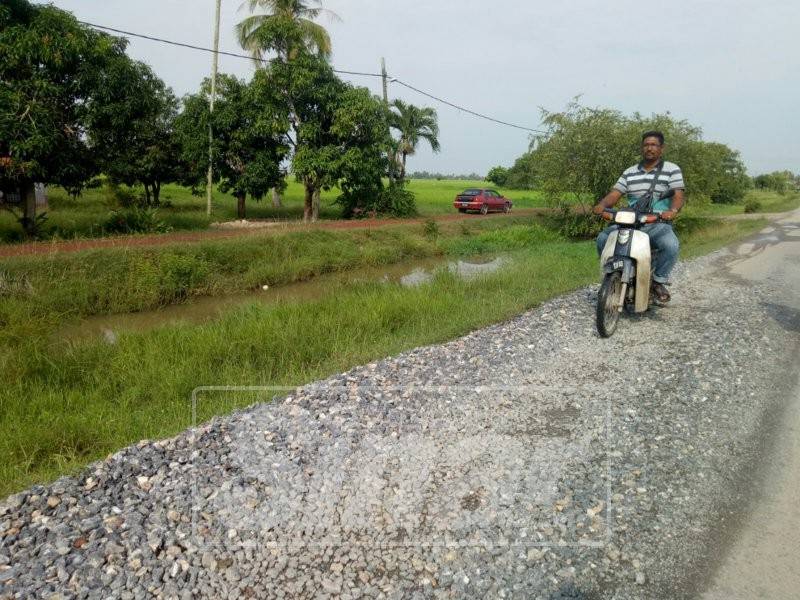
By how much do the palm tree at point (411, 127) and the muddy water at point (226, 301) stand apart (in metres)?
15.2

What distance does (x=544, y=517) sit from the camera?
261 cm

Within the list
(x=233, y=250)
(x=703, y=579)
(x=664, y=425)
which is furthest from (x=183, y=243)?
(x=703, y=579)

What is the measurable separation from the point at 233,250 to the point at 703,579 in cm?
1307

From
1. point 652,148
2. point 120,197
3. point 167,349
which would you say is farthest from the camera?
point 120,197

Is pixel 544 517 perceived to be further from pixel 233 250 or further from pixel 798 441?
pixel 233 250

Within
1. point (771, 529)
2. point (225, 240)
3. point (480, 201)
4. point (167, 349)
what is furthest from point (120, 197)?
point (771, 529)

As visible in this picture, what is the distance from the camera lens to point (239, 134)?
21797mm

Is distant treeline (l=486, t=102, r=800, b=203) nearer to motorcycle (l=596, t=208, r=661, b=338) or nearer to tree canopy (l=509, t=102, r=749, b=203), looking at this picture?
tree canopy (l=509, t=102, r=749, b=203)

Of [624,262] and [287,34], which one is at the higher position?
[287,34]

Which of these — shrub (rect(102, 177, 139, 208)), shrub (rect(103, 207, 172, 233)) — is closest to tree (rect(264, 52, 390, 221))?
shrub (rect(103, 207, 172, 233))

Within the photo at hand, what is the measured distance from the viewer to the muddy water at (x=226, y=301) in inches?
375

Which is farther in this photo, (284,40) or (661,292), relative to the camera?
(284,40)

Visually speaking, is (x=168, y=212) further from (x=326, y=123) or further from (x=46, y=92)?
(x=46, y=92)

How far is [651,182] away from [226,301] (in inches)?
349
